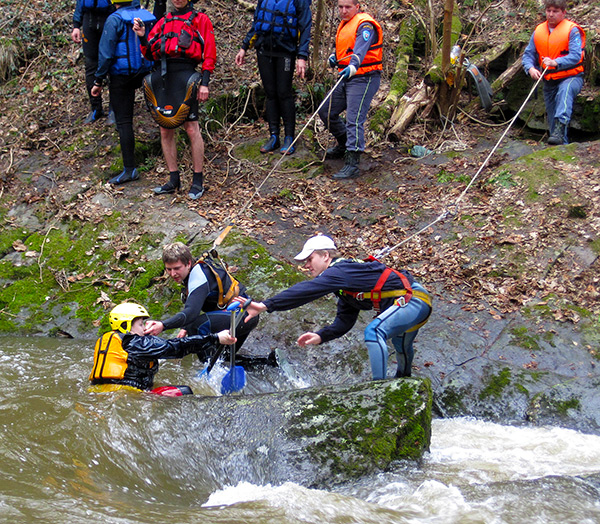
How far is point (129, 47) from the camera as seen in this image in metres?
8.17

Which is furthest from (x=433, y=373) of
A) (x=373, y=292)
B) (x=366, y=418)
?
(x=366, y=418)

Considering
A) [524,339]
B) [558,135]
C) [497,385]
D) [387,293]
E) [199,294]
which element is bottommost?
[497,385]

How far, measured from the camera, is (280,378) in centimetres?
573

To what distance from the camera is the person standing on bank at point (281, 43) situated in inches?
332

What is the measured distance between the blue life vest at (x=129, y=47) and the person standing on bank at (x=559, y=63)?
579 cm

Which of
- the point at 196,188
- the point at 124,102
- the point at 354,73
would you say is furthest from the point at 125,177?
the point at 354,73

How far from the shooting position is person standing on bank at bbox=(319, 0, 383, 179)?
8.25m

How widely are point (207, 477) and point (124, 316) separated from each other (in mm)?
1770

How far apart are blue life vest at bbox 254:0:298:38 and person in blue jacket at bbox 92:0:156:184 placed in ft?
5.25

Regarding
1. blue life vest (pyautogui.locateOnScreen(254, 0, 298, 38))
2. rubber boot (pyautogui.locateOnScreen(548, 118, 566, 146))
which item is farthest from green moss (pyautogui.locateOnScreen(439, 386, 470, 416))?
blue life vest (pyautogui.locateOnScreen(254, 0, 298, 38))

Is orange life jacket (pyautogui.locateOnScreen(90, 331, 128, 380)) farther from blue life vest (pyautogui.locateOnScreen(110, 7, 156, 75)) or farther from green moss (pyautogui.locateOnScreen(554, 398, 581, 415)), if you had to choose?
blue life vest (pyautogui.locateOnScreen(110, 7, 156, 75))

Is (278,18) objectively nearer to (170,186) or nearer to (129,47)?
(129,47)

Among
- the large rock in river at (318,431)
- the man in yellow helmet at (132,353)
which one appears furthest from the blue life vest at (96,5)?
the large rock in river at (318,431)

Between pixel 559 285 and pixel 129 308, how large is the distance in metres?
4.65
